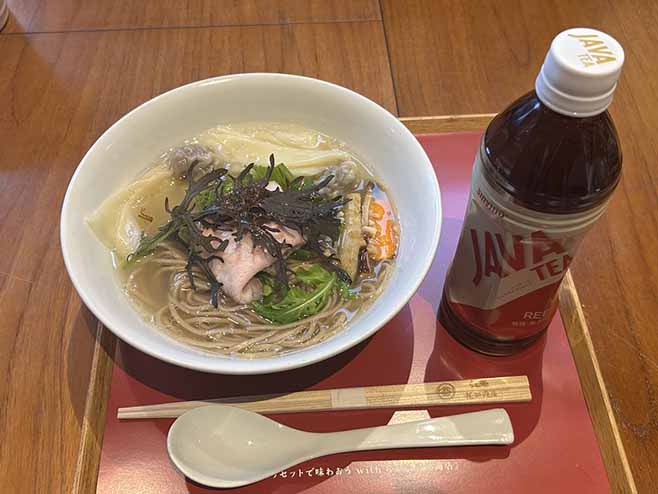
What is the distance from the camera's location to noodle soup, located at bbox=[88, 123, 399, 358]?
3.84 ft

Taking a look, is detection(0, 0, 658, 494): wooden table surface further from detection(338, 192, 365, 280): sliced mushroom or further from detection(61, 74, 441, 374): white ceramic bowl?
detection(338, 192, 365, 280): sliced mushroom

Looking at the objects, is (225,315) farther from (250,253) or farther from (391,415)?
(391,415)

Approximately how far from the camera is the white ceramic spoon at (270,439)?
0.99 m

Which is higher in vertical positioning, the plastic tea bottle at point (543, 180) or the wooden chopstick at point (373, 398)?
the plastic tea bottle at point (543, 180)

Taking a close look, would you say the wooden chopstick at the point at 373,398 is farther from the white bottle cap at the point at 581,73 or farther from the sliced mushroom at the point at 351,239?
the white bottle cap at the point at 581,73

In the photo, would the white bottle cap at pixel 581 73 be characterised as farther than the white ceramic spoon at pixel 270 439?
No

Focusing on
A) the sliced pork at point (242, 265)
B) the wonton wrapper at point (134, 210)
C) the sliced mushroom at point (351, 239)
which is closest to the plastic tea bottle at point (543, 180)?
the sliced mushroom at point (351, 239)

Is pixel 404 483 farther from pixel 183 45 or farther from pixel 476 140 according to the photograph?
pixel 183 45

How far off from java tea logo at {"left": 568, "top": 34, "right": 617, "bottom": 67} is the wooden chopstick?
24.1 inches

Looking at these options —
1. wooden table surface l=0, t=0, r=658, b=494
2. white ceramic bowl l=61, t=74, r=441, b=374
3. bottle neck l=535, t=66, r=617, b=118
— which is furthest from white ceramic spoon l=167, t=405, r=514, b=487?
bottle neck l=535, t=66, r=617, b=118

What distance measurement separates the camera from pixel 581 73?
2.40ft

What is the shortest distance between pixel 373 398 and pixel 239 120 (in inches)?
29.7

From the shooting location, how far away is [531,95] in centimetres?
85

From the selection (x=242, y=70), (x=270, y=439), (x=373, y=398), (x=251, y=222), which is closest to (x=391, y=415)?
(x=373, y=398)
